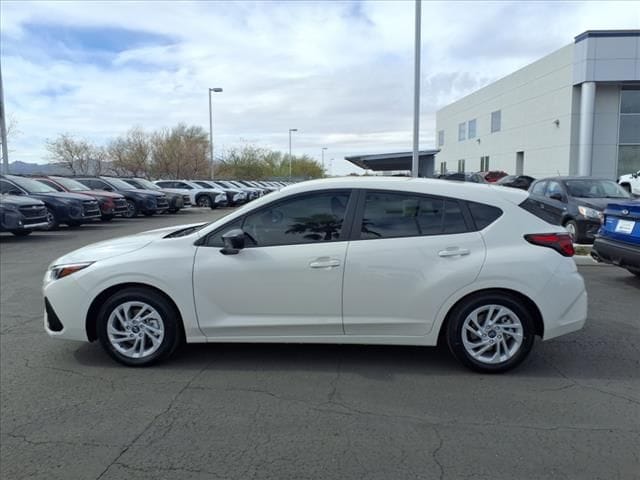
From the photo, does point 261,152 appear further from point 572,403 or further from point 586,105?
point 572,403

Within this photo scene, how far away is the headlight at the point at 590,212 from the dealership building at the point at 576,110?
24.1m

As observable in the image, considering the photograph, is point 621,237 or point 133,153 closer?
point 621,237

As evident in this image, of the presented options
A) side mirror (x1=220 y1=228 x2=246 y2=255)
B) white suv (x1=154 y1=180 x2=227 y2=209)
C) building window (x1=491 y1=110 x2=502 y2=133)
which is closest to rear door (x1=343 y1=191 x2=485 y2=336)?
side mirror (x1=220 y1=228 x2=246 y2=255)

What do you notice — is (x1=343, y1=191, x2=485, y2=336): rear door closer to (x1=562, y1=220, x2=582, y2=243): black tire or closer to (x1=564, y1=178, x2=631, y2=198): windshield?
(x1=562, y1=220, x2=582, y2=243): black tire

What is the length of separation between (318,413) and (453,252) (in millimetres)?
1664

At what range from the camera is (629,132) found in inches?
1273

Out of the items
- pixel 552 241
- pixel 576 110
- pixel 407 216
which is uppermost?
pixel 576 110

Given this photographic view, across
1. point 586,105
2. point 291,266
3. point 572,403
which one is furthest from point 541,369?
point 586,105

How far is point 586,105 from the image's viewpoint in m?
31.9

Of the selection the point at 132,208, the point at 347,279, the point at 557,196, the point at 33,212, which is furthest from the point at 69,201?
the point at 347,279

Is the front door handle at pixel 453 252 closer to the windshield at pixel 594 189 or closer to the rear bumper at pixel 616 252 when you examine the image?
the rear bumper at pixel 616 252

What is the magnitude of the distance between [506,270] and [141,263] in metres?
2.98

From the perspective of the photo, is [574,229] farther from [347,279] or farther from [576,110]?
[576,110]

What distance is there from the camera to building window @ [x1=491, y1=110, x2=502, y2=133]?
45.0m
